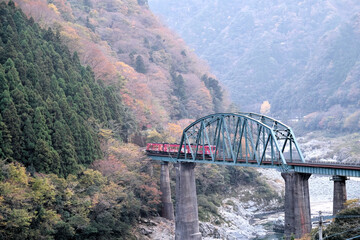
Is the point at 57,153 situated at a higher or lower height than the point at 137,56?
lower

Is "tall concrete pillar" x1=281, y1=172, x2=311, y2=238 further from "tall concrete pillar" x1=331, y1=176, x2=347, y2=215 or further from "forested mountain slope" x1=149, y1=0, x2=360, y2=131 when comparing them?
"forested mountain slope" x1=149, y1=0, x2=360, y2=131

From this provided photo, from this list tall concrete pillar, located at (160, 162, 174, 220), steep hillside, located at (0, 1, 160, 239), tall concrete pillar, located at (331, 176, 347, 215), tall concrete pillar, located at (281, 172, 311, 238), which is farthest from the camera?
tall concrete pillar, located at (160, 162, 174, 220)

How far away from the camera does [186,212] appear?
41000 mm

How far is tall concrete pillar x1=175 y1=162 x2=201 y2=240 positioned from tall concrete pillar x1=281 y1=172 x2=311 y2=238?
13728 mm

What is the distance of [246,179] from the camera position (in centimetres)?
6769

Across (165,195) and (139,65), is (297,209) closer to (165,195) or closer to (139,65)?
(165,195)

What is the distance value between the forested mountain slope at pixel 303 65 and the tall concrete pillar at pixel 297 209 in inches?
3439

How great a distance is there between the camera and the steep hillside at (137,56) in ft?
201

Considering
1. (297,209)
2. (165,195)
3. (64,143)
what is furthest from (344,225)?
(165,195)

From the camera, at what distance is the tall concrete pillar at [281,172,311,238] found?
28.2m

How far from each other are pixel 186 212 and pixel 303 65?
14592 cm

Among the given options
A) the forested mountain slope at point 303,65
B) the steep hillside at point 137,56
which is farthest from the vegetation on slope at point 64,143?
the forested mountain slope at point 303,65

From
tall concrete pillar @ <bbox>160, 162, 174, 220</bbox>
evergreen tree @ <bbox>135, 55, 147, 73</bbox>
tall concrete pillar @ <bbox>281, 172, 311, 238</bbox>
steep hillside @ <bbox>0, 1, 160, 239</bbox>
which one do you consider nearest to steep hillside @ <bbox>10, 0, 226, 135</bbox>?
evergreen tree @ <bbox>135, 55, 147, 73</bbox>

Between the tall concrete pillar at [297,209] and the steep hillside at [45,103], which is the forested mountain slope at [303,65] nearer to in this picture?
the steep hillside at [45,103]
